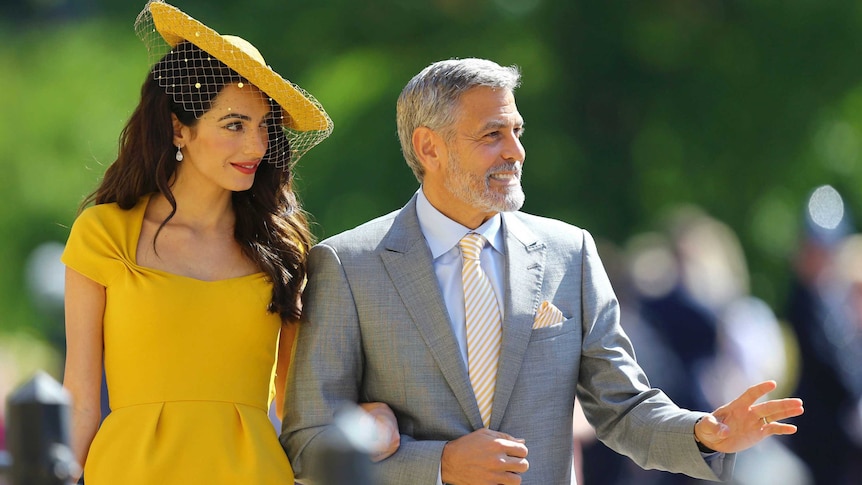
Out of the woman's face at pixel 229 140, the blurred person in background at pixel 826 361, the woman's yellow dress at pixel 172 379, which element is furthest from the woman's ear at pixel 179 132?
the blurred person in background at pixel 826 361

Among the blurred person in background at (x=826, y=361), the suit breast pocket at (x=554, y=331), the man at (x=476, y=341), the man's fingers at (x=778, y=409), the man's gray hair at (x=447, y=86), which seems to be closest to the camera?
the man's fingers at (x=778, y=409)

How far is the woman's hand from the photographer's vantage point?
365 cm

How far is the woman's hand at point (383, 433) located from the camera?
12.0 ft

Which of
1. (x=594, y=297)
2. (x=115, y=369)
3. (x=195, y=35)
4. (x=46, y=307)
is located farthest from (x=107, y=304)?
(x=46, y=307)

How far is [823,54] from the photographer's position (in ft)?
33.6

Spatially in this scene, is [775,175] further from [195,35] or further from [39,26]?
[195,35]

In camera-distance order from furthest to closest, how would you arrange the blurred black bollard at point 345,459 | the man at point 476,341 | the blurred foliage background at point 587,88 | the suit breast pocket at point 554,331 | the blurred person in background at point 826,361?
the blurred foliage background at point 587,88
the blurred person in background at point 826,361
the suit breast pocket at point 554,331
the man at point 476,341
the blurred black bollard at point 345,459

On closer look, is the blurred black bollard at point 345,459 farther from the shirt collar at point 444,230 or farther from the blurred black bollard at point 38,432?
the shirt collar at point 444,230

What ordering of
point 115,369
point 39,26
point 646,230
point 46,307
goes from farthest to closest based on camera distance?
point 646,230 → point 39,26 → point 46,307 → point 115,369

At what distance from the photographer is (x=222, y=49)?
3.91 m

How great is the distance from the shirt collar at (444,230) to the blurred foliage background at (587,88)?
511 cm

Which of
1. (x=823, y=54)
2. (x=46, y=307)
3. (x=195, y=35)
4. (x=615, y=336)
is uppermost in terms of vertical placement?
(x=823, y=54)

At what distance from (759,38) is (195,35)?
284 inches

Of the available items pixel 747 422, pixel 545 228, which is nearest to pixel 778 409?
pixel 747 422
